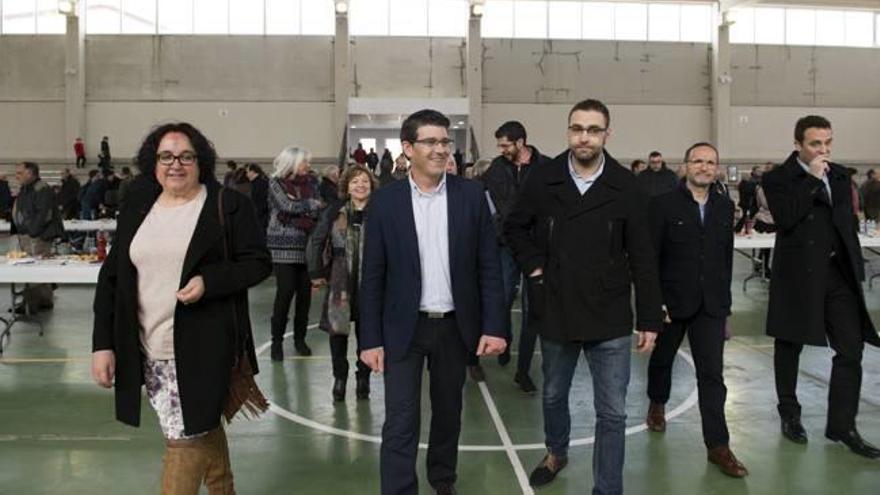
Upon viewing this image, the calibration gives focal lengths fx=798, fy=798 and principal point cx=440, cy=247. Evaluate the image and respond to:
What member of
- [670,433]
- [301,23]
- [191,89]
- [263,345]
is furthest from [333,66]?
[670,433]

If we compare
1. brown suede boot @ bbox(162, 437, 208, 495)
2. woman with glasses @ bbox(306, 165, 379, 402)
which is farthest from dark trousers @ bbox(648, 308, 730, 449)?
brown suede boot @ bbox(162, 437, 208, 495)

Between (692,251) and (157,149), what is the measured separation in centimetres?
269

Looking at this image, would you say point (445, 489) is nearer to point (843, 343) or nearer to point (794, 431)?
point (794, 431)

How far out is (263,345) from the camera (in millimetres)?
7582

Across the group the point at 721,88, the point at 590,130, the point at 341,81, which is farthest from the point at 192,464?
the point at 721,88

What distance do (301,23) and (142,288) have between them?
83.0ft

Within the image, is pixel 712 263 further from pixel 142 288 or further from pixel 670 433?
pixel 142 288

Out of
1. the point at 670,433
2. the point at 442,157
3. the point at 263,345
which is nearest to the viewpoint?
the point at 442,157

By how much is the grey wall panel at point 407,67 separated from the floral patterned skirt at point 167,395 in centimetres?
2434

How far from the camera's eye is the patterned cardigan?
6.38 meters

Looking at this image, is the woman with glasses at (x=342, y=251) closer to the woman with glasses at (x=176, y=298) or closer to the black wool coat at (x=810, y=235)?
the woman with glasses at (x=176, y=298)

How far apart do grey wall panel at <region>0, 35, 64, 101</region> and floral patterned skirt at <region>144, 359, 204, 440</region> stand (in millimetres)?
26548

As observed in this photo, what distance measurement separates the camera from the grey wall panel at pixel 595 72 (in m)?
27.0

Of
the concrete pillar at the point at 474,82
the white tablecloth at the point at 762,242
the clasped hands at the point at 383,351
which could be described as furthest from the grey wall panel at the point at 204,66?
the clasped hands at the point at 383,351
